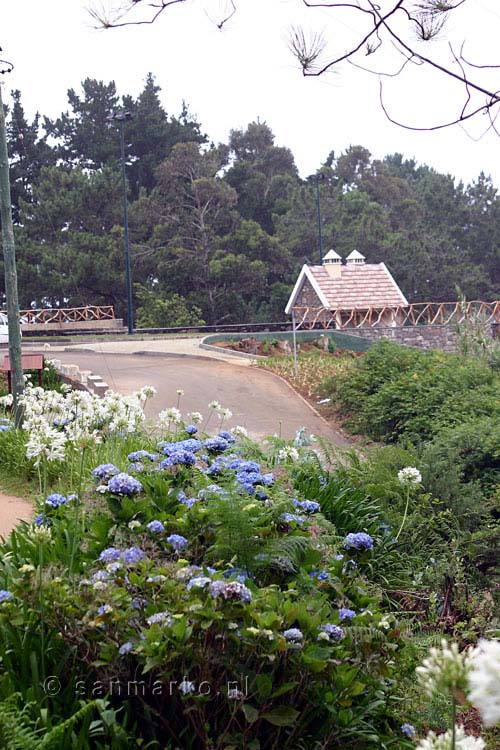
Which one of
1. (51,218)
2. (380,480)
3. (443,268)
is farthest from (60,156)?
(380,480)

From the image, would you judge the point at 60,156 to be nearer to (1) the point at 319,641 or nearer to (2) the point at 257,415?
(2) the point at 257,415

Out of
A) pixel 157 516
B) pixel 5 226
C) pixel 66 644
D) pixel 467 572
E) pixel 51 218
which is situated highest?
pixel 51 218

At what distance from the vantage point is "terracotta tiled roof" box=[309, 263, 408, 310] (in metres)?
24.0

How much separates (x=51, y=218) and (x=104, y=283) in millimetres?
2873

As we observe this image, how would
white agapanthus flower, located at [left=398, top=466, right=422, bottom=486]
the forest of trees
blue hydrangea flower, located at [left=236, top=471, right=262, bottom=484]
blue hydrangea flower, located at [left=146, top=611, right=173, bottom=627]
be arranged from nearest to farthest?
blue hydrangea flower, located at [left=146, top=611, right=173, bottom=627]
blue hydrangea flower, located at [left=236, top=471, right=262, bottom=484]
white agapanthus flower, located at [left=398, top=466, right=422, bottom=486]
the forest of trees

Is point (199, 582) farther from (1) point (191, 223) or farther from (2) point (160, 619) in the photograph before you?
(1) point (191, 223)

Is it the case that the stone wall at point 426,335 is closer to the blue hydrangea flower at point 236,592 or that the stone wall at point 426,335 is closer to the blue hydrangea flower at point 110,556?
the blue hydrangea flower at point 110,556

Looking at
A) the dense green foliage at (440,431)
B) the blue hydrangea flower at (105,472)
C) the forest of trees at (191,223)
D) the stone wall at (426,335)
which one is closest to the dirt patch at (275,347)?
the stone wall at (426,335)

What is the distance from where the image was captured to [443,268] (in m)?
36.3

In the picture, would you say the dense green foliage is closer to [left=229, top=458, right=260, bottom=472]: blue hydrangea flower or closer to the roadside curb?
the roadside curb

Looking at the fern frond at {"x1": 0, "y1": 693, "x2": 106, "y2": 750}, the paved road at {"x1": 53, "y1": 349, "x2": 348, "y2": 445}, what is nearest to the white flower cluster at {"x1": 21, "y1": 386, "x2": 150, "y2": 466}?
the fern frond at {"x1": 0, "y1": 693, "x2": 106, "y2": 750}

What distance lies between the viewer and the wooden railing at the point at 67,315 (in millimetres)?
26688

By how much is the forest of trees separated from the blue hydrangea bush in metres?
25.7

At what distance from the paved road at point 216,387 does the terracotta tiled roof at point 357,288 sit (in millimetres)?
8615
